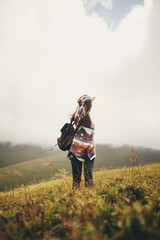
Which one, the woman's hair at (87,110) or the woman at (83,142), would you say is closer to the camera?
the woman at (83,142)

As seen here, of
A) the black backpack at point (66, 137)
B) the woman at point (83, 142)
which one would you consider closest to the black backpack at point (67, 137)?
the black backpack at point (66, 137)

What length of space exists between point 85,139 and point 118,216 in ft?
8.76

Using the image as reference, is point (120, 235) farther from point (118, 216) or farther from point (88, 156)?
point (88, 156)

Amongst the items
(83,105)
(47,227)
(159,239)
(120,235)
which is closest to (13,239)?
(47,227)

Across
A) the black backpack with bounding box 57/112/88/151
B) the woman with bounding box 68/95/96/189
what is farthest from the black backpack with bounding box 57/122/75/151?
the woman with bounding box 68/95/96/189

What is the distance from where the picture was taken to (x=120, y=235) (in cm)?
100

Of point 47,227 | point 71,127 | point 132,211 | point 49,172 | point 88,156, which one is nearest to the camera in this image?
point 132,211

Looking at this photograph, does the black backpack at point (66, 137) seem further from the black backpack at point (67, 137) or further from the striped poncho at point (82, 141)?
the striped poncho at point (82, 141)

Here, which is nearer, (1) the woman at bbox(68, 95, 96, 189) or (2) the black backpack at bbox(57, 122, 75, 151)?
(1) the woman at bbox(68, 95, 96, 189)

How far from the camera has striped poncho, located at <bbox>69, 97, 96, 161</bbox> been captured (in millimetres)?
3806

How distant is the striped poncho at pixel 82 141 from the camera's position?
3806 mm

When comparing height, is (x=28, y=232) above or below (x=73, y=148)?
below

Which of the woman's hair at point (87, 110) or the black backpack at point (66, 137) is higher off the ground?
the woman's hair at point (87, 110)

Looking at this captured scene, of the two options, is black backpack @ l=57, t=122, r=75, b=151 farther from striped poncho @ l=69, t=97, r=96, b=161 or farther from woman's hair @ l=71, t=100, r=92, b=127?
woman's hair @ l=71, t=100, r=92, b=127
